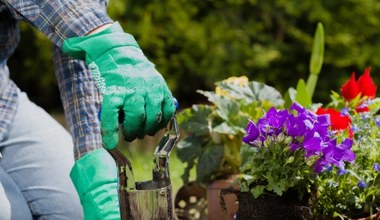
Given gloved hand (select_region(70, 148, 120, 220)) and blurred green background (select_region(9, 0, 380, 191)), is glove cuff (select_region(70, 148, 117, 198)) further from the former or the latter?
blurred green background (select_region(9, 0, 380, 191))

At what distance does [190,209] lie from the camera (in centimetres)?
253

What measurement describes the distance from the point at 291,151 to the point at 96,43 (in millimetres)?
494

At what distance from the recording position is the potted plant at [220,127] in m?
2.41

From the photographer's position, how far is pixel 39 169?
7.31 feet

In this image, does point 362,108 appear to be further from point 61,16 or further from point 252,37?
point 252,37

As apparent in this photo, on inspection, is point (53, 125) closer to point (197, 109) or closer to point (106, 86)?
point (197, 109)

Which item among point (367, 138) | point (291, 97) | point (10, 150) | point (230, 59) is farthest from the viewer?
point (230, 59)

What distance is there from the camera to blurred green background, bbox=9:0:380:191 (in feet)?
15.4

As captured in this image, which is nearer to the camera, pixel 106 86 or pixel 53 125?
pixel 106 86

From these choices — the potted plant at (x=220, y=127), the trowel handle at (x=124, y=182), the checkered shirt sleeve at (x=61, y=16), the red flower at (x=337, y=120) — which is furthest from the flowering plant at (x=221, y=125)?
the trowel handle at (x=124, y=182)

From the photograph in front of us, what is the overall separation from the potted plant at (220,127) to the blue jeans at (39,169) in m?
0.38

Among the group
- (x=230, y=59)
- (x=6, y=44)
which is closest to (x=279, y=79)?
(x=230, y=59)

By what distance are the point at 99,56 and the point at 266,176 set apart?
1.52 feet

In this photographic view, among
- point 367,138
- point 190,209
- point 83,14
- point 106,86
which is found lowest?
point 190,209
